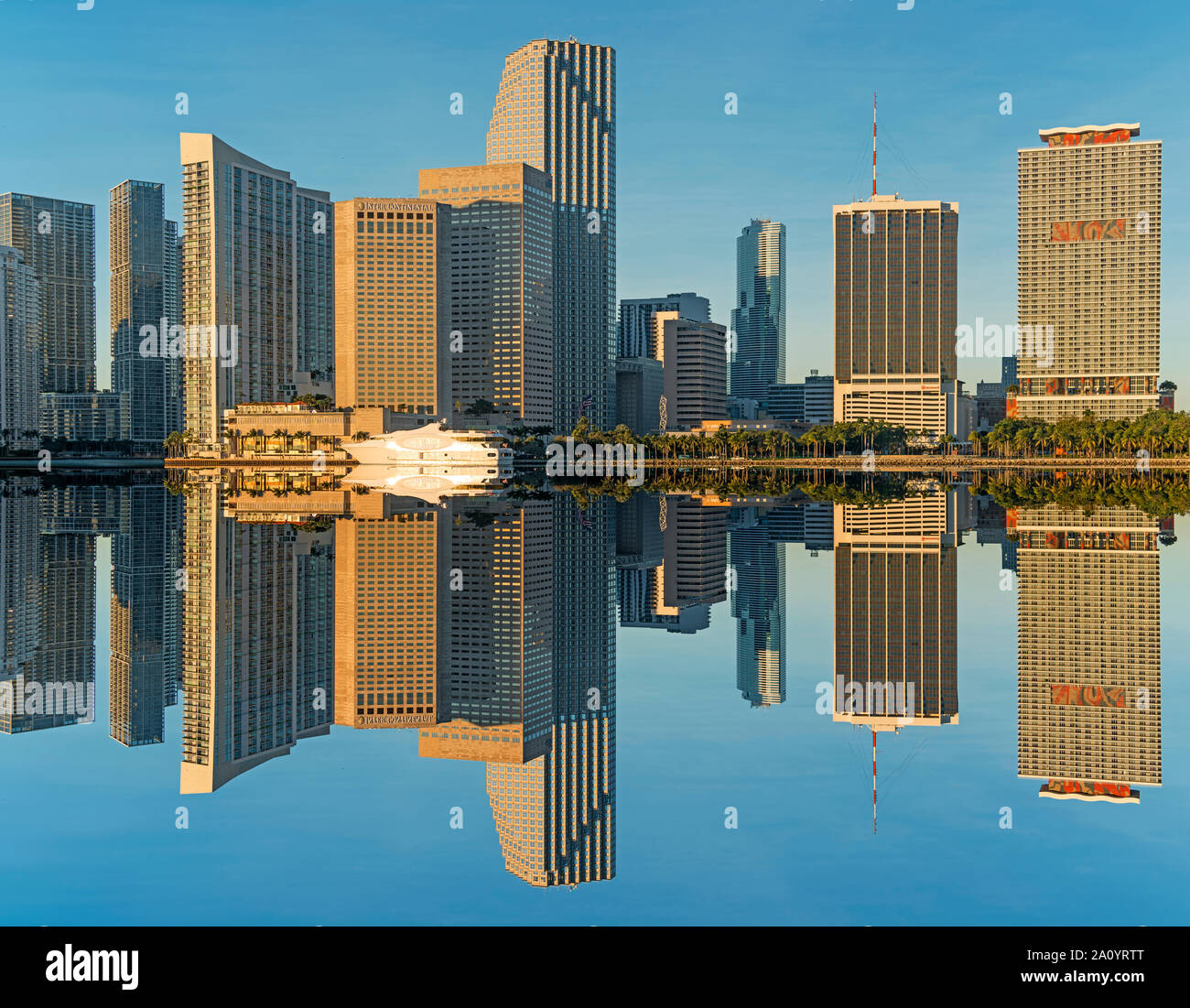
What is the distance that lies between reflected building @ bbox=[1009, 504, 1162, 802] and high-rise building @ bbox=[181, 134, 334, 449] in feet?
534

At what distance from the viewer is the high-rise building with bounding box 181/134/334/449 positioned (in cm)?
17850

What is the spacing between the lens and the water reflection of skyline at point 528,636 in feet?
45.8

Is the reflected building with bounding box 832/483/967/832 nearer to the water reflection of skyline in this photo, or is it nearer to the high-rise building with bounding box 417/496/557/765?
the water reflection of skyline

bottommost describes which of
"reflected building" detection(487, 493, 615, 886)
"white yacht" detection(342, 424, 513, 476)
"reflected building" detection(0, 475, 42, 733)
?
"reflected building" detection(487, 493, 615, 886)

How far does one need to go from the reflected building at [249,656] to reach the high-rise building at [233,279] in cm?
14980

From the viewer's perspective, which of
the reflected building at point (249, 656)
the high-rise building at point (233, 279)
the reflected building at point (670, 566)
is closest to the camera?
the reflected building at point (249, 656)

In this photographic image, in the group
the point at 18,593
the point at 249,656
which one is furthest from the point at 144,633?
the point at 18,593

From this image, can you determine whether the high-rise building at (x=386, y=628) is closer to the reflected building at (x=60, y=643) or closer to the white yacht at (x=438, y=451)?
the reflected building at (x=60, y=643)

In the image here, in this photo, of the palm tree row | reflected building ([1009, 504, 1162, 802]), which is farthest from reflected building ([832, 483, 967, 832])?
the palm tree row

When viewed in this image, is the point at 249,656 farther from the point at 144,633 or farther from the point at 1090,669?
the point at 1090,669

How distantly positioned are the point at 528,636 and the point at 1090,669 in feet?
32.5

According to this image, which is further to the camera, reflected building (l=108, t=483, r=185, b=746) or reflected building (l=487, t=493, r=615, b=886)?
reflected building (l=108, t=483, r=185, b=746)

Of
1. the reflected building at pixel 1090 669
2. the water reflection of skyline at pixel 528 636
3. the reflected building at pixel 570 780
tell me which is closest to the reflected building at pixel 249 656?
the water reflection of skyline at pixel 528 636

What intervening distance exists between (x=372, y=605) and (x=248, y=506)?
137 feet
